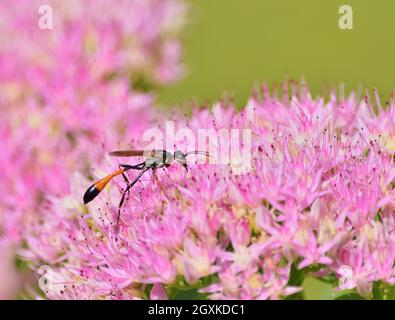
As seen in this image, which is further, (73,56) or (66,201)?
(73,56)

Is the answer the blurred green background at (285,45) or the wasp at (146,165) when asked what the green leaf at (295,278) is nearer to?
the wasp at (146,165)

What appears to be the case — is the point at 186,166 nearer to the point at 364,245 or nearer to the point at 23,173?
the point at 364,245

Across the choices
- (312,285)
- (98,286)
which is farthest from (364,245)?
(312,285)

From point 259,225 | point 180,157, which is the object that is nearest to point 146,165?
point 180,157

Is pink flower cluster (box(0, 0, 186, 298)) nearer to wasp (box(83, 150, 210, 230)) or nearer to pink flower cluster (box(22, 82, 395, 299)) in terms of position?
wasp (box(83, 150, 210, 230))

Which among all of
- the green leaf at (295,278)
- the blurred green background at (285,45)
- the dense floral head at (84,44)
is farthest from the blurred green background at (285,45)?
the green leaf at (295,278)
